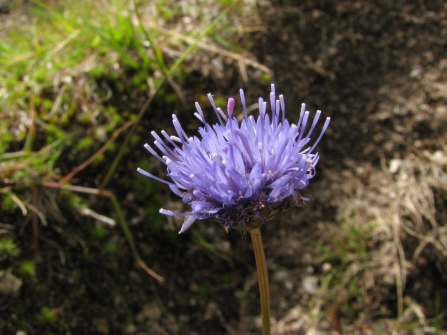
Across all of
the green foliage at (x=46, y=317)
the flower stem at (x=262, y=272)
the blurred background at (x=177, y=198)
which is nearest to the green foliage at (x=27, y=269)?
the blurred background at (x=177, y=198)

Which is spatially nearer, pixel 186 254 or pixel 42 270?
pixel 42 270

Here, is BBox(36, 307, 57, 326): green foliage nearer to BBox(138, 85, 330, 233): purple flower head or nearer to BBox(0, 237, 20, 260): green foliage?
BBox(0, 237, 20, 260): green foliage

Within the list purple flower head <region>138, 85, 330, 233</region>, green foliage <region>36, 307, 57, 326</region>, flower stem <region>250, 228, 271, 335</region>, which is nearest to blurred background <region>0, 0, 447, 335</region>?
green foliage <region>36, 307, 57, 326</region>

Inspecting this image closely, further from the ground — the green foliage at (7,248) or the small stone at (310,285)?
the green foliage at (7,248)

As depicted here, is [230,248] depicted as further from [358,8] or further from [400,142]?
[358,8]

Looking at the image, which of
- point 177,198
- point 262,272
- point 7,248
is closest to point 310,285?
point 177,198

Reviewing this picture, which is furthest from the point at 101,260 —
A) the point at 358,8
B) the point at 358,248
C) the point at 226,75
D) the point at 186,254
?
the point at 358,8

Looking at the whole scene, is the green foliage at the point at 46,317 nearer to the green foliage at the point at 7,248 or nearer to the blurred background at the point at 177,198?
the blurred background at the point at 177,198

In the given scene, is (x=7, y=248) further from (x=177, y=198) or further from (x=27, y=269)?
(x=177, y=198)

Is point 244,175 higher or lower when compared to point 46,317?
higher
